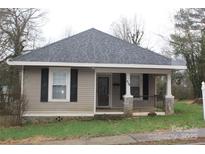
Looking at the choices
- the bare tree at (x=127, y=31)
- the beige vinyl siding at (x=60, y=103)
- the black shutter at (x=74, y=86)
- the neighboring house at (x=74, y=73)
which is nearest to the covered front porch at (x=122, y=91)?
the neighboring house at (x=74, y=73)

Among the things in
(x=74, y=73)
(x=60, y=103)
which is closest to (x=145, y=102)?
(x=74, y=73)

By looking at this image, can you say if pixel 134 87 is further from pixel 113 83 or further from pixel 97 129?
pixel 97 129

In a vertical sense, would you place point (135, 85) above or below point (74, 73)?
below

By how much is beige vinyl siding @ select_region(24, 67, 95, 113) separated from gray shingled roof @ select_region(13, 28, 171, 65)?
2.24 feet

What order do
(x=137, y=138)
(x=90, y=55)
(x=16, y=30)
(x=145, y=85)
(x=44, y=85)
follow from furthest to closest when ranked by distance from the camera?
(x=16, y=30)
(x=145, y=85)
(x=90, y=55)
(x=44, y=85)
(x=137, y=138)

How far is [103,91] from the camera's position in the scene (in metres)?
20.4

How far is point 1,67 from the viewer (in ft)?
84.4

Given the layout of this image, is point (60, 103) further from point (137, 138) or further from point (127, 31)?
point (127, 31)

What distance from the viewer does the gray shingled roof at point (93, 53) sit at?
17469 mm

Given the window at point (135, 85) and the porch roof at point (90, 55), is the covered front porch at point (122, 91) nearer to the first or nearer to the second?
the window at point (135, 85)

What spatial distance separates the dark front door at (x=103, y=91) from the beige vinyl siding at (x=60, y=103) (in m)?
2.85

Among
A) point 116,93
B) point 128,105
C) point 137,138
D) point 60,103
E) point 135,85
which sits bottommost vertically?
point 137,138

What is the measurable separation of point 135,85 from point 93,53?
11.5 feet

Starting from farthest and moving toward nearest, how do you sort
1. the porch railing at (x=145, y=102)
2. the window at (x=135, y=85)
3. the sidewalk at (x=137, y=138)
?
1. the window at (x=135, y=85)
2. the porch railing at (x=145, y=102)
3. the sidewalk at (x=137, y=138)
